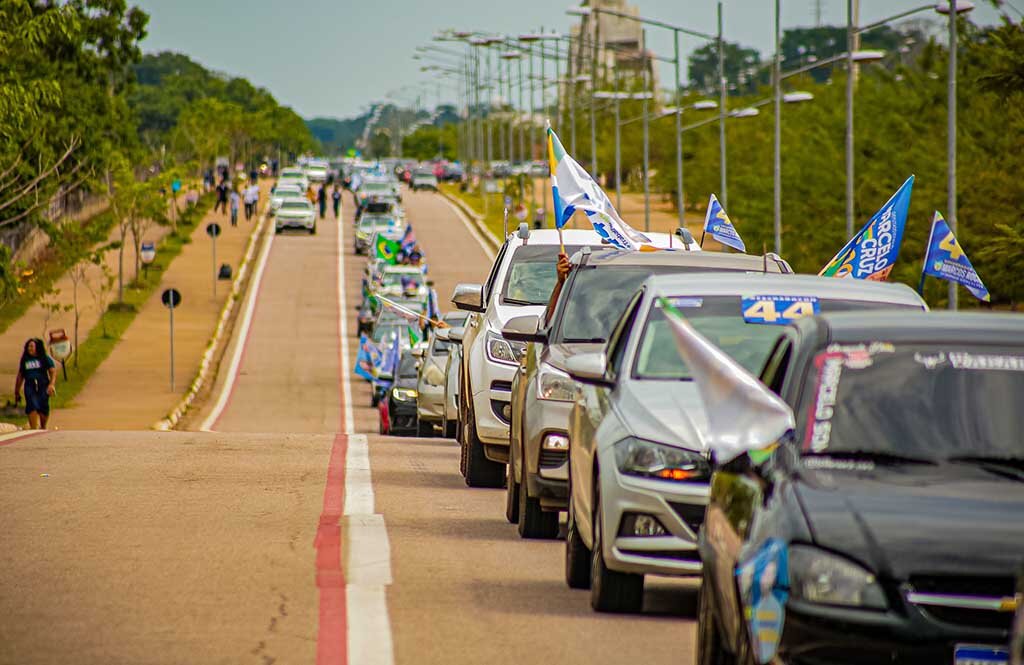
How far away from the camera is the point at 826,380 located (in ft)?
24.7

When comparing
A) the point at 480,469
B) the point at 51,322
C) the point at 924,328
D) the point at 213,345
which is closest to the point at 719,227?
the point at 480,469

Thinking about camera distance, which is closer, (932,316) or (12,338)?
(932,316)

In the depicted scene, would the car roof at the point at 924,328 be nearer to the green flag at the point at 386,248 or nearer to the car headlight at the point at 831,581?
the car headlight at the point at 831,581

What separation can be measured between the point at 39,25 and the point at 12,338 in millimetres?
20430

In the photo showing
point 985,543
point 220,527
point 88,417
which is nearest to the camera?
point 985,543

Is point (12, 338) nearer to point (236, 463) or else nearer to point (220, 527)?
point (236, 463)

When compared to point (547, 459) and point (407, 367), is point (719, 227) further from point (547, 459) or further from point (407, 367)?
point (547, 459)

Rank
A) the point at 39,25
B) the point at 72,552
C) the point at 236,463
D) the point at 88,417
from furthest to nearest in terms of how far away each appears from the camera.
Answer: the point at 88,417 < the point at 39,25 < the point at 236,463 < the point at 72,552

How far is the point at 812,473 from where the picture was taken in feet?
23.0

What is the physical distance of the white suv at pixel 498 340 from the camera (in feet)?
53.2

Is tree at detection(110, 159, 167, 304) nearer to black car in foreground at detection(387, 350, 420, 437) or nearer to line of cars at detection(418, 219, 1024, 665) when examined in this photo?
black car in foreground at detection(387, 350, 420, 437)

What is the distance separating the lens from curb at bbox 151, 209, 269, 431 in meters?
39.9

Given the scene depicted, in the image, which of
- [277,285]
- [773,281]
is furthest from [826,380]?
[277,285]

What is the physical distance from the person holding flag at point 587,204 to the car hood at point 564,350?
420 cm
